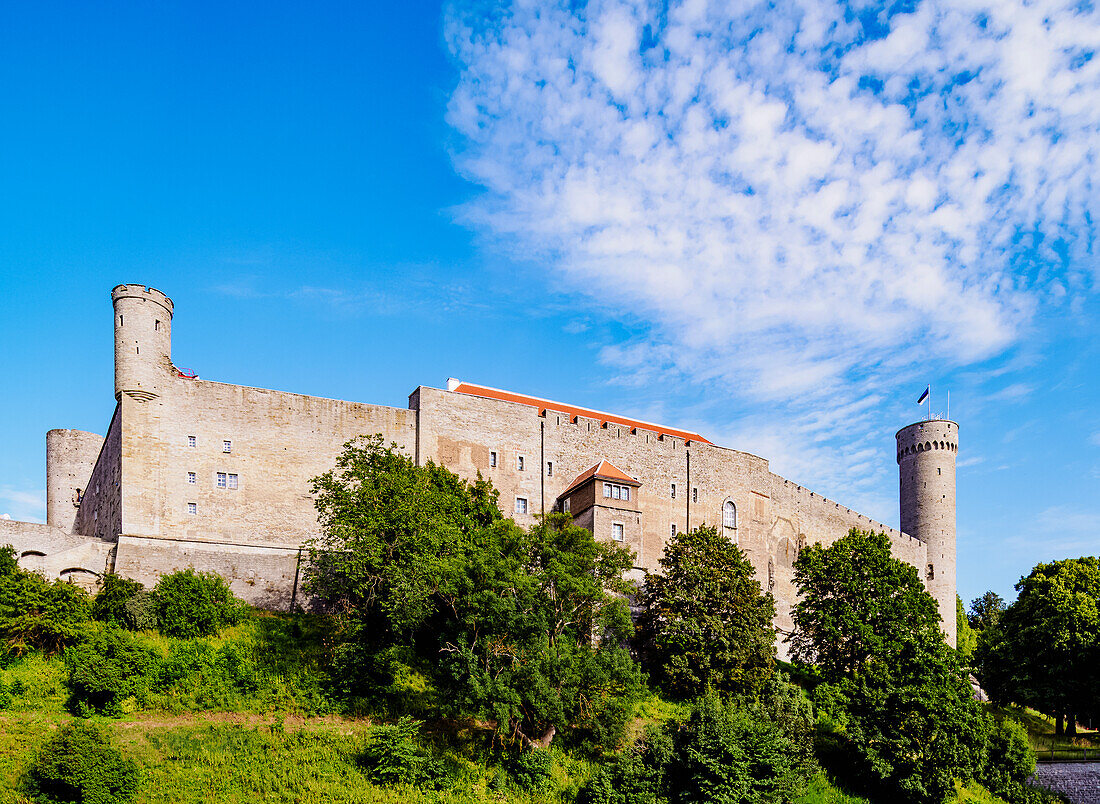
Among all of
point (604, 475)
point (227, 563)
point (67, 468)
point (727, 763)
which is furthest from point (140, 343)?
point (727, 763)

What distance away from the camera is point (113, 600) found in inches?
1195

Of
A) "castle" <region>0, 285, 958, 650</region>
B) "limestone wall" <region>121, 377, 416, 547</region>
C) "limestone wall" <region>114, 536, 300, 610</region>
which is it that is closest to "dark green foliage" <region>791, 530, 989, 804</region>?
"castle" <region>0, 285, 958, 650</region>

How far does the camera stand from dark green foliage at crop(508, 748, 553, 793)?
86.8ft

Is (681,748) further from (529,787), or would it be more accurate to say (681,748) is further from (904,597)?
(904,597)

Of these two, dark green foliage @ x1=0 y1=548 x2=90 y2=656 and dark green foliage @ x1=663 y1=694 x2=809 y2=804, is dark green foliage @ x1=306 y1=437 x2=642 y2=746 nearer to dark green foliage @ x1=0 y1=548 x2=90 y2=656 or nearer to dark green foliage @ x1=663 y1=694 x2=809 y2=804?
dark green foliage @ x1=663 y1=694 x2=809 y2=804

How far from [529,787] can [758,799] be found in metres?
7.17

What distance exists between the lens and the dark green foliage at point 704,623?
32562 millimetres

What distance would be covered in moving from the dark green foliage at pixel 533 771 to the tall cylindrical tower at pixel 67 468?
35577 millimetres

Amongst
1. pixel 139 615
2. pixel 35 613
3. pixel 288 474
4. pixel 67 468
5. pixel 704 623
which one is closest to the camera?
pixel 35 613

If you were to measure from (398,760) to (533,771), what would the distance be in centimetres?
442

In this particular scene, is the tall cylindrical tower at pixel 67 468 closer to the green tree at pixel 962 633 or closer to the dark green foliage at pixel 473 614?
the dark green foliage at pixel 473 614

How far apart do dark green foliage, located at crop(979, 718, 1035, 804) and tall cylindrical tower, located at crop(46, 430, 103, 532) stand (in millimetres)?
49048

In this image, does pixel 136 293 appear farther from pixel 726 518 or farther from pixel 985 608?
pixel 985 608

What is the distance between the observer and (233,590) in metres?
34.3
